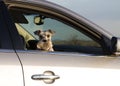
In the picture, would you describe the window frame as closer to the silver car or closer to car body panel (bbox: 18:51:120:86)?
the silver car

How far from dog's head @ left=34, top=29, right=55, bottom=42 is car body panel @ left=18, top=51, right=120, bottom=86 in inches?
35.7

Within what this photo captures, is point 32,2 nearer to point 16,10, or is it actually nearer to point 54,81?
point 16,10

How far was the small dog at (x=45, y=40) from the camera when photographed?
644cm

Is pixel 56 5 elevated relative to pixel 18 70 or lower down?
elevated

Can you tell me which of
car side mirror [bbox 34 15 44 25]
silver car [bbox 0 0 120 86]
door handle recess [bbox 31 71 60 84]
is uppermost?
car side mirror [bbox 34 15 44 25]

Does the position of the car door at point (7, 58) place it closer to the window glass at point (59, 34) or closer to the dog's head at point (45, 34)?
the window glass at point (59, 34)

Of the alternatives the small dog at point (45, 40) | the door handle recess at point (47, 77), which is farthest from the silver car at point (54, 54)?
the small dog at point (45, 40)

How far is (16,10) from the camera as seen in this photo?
19.7 ft

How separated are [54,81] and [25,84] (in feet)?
0.94

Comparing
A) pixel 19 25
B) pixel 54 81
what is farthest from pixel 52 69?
pixel 19 25

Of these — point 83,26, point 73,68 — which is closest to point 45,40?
point 83,26

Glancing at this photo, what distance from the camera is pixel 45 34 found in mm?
6836

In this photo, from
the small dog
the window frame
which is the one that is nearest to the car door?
the window frame

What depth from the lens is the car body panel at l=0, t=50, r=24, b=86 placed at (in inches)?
212
